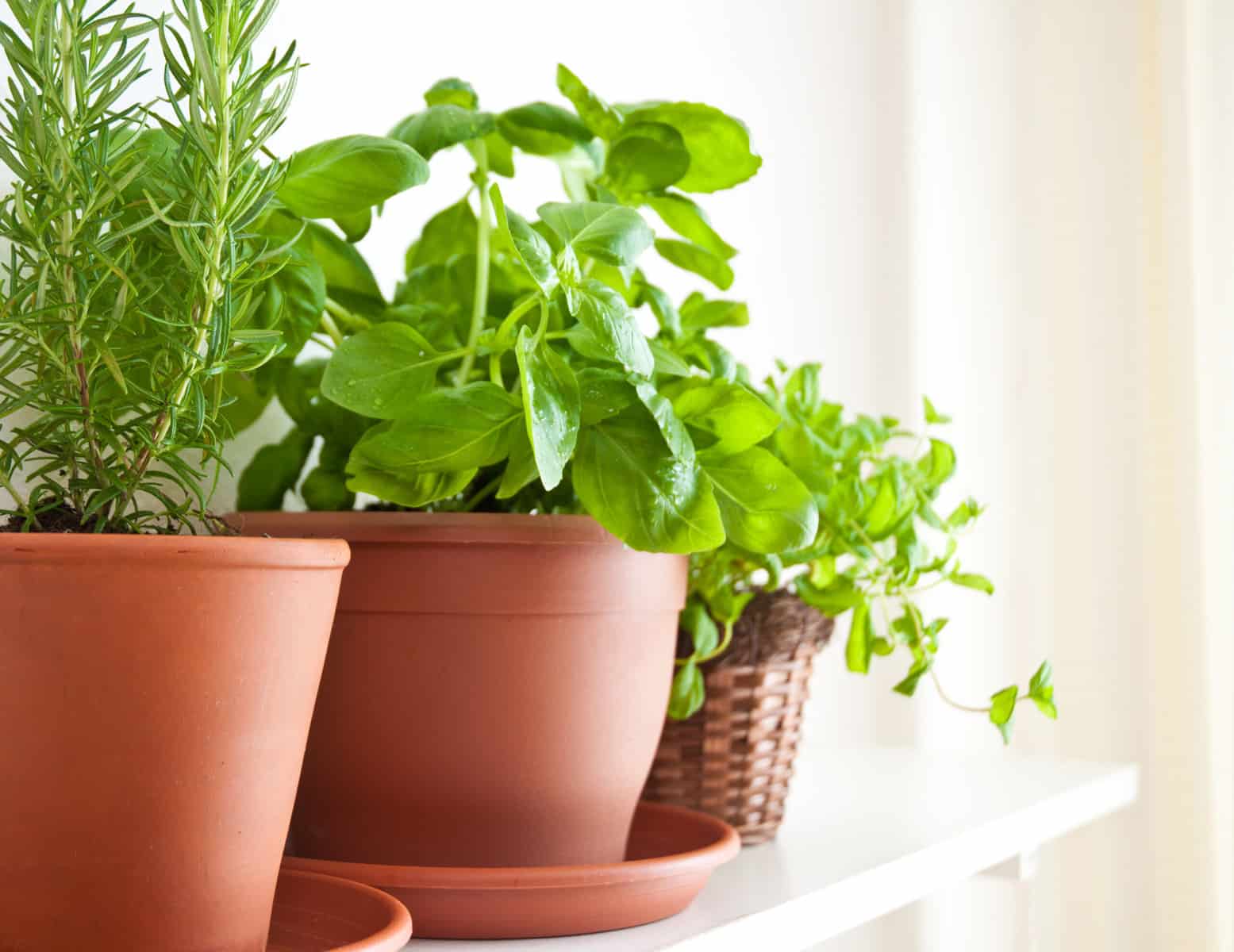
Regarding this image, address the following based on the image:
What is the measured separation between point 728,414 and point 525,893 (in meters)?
0.24

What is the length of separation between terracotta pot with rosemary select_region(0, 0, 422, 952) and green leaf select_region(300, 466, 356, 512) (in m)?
0.15

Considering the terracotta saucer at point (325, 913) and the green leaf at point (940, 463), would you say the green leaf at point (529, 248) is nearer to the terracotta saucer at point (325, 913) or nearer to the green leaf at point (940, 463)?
the terracotta saucer at point (325, 913)

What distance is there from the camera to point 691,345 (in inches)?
28.4

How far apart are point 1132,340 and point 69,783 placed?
1.58 metres

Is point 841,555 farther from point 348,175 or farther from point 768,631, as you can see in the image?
point 348,175

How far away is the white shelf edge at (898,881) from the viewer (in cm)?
61

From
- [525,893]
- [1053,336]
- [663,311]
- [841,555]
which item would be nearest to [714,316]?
[663,311]

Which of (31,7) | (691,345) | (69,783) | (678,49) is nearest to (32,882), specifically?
(69,783)

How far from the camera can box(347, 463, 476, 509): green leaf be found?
22.3 inches

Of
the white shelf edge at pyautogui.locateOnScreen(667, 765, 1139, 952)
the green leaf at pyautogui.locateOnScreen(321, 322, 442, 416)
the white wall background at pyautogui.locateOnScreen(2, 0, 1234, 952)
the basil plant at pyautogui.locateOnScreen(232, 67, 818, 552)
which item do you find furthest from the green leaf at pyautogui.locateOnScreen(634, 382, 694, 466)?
the white wall background at pyautogui.locateOnScreen(2, 0, 1234, 952)

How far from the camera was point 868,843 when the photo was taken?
2.67 feet

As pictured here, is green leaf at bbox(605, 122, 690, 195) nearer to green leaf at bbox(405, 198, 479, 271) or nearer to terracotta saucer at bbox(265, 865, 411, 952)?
green leaf at bbox(405, 198, 479, 271)

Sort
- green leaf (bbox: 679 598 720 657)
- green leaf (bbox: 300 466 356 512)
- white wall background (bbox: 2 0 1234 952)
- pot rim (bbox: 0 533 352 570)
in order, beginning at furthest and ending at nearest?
white wall background (bbox: 2 0 1234 952) → green leaf (bbox: 679 598 720 657) → green leaf (bbox: 300 466 356 512) → pot rim (bbox: 0 533 352 570)

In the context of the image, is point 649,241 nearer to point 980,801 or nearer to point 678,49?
point 980,801
